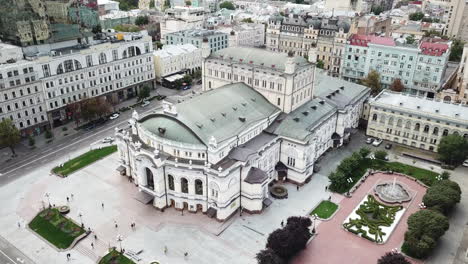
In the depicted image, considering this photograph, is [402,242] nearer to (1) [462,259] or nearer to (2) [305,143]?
(1) [462,259]

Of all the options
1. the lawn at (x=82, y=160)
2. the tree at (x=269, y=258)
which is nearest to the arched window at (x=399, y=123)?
the tree at (x=269, y=258)

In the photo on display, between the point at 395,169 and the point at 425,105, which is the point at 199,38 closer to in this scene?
the point at 425,105

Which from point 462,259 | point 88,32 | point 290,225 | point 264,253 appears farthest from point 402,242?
point 88,32

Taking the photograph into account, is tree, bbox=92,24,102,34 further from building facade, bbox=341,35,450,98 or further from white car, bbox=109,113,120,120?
building facade, bbox=341,35,450,98

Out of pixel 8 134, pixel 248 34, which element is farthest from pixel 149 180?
pixel 248 34

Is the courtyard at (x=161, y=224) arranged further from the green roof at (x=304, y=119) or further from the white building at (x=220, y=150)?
the green roof at (x=304, y=119)

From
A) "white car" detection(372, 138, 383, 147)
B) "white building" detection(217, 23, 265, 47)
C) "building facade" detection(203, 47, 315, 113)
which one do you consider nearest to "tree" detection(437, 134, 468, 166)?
"white car" detection(372, 138, 383, 147)
